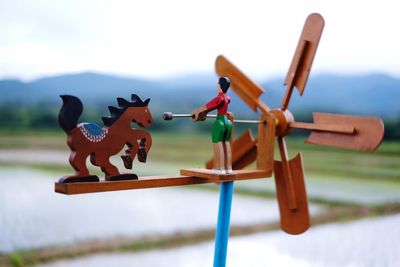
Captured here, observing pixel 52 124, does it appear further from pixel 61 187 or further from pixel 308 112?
pixel 61 187

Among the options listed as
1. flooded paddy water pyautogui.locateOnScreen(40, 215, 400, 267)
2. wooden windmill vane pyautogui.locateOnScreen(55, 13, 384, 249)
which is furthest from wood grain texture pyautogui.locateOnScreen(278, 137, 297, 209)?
flooded paddy water pyautogui.locateOnScreen(40, 215, 400, 267)

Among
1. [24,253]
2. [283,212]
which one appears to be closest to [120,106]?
[283,212]

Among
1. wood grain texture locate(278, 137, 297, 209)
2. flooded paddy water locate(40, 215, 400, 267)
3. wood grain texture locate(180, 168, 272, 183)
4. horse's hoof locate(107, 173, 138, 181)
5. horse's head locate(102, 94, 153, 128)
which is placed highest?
horse's head locate(102, 94, 153, 128)

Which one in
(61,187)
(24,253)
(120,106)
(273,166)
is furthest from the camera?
(24,253)

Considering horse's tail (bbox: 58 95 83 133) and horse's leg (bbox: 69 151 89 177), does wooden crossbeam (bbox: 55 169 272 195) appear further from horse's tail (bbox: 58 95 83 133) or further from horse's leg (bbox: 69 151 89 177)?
horse's tail (bbox: 58 95 83 133)

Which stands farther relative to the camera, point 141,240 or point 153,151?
point 153,151

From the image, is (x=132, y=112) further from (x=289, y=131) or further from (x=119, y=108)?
(x=289, y=131)

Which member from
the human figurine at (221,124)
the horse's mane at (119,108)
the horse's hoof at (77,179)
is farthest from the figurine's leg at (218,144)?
the horse's hoof at (77,179)

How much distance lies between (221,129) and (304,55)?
1.81 ft

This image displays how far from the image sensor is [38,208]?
306cm

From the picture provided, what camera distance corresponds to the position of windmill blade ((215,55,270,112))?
2078mm

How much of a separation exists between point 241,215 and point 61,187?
2.24 metres

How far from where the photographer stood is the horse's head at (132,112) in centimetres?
151

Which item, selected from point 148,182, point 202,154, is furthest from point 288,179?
point 202,154
